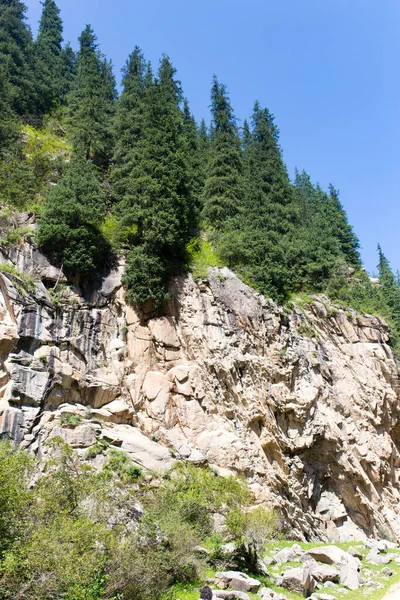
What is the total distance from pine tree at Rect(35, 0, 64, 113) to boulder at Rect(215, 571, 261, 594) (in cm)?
4219

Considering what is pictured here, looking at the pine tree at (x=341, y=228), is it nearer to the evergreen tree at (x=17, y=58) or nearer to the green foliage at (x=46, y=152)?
the green foliage at (x=46, y=152)

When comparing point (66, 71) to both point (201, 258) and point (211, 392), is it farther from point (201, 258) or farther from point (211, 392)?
point (211, 392)

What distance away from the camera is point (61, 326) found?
21.9m

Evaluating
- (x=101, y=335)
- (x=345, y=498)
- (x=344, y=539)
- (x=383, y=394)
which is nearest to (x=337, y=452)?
(x=345, y=498)

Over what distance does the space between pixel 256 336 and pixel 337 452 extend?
8.26m

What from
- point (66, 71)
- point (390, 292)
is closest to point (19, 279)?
point (66, 71)

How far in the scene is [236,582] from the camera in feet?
42.9

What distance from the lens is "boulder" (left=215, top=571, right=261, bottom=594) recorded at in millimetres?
12977

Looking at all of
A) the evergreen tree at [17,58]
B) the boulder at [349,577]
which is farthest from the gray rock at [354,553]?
the evergreen tree at [17,58]

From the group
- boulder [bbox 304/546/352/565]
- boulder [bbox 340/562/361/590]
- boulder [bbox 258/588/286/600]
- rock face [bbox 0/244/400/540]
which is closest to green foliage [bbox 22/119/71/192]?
Result: rock face [bbox 0/244/400/540]

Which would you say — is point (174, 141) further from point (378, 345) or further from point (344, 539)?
point (344, 539)

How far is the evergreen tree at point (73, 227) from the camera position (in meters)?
23.7

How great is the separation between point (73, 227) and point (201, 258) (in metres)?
8.46

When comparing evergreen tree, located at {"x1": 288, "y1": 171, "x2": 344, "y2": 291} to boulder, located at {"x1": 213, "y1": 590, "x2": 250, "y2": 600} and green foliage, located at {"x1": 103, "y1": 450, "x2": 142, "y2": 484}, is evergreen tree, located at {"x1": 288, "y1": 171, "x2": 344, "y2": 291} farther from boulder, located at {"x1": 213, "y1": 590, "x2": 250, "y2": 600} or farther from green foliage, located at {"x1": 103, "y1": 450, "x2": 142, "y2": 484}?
boulder, located at {"x1": 213, "y1": 590, "x2": 250, "y2": 600}
